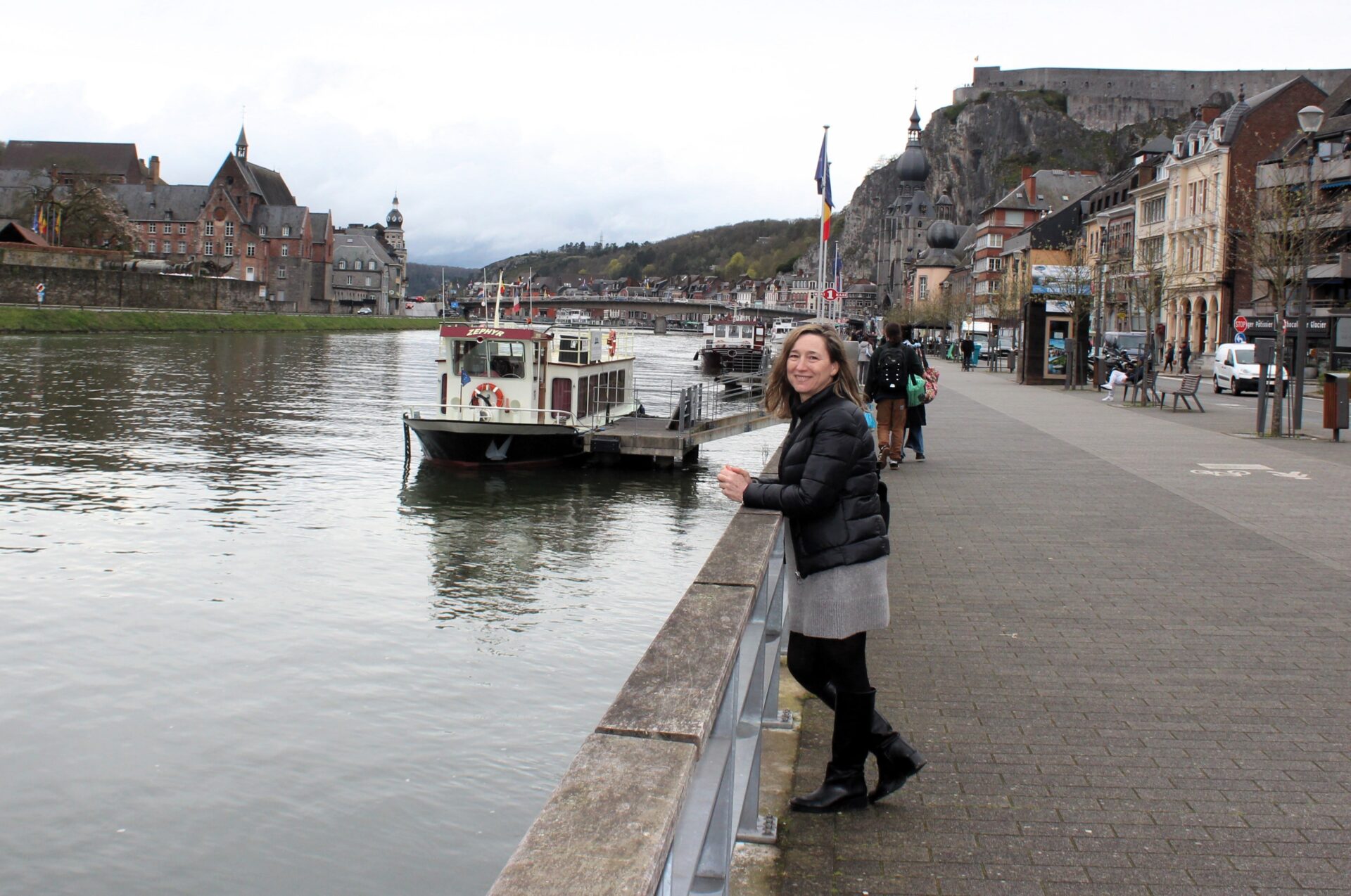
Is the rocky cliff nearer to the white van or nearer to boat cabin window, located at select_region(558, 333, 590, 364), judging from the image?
the white van

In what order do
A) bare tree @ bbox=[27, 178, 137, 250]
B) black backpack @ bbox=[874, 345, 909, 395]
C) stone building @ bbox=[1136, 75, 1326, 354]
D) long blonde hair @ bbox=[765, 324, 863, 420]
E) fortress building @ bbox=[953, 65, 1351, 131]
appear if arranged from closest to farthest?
long blonde hair @ bbox=[765, 324, 863, 420] < black backpack @ bbox=[874, 345, 909, 395] < stone building @ bbox=[1136, 75, 1326, 354] < bare tree @ bbox=[27, 178, 137, 250] < fortress building @ bbox=[953, 65, 1351, 131]

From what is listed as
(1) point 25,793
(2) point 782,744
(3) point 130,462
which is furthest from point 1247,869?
(3) point 130,462

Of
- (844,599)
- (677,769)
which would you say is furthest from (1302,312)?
(677,769)

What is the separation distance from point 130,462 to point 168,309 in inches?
2790

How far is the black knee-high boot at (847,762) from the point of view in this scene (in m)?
4.82

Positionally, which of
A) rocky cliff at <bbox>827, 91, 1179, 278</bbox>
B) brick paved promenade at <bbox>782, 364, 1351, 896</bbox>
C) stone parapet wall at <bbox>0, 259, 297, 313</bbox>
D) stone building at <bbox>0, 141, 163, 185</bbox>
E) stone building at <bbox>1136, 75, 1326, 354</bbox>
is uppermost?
rocky cliff at <bbox>827, 91, 1179, 278</bbox>

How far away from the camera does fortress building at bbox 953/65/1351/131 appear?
15288cm

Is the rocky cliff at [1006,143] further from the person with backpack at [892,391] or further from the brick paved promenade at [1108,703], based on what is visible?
the brick paved promenade at [1108,703]

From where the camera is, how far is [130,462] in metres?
24.5

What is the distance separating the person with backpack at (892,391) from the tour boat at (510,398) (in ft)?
36.2

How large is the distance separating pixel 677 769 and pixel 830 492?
1.81m

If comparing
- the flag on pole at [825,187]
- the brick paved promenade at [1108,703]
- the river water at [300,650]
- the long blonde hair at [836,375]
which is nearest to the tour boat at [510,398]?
the river water at [300,650]

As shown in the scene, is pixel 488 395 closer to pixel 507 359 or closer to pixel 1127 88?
pixel 507 359

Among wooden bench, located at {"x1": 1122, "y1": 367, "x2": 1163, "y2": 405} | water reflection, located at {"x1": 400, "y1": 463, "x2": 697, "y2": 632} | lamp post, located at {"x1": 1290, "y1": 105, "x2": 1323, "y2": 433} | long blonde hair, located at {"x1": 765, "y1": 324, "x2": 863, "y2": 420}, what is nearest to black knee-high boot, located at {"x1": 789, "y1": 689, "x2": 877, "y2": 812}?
long blonde hair, located at {"x1": 765, "y1": 324, "x2": 863, "y2": 420}
